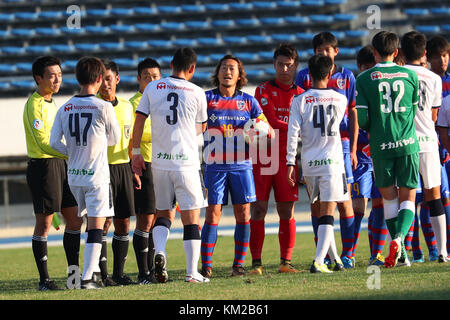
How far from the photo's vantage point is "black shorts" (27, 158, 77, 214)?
6441 millimetres

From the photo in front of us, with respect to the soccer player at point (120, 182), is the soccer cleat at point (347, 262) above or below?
below

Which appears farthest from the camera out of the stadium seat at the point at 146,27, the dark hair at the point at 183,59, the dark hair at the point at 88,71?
the stadium seat at the point at 146,27

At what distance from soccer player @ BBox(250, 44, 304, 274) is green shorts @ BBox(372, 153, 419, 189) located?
1.06 meters

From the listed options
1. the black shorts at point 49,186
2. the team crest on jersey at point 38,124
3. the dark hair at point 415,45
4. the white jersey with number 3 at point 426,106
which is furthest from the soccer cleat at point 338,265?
the team crest on jersey at point 38,124

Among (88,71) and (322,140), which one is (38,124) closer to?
(88,71)

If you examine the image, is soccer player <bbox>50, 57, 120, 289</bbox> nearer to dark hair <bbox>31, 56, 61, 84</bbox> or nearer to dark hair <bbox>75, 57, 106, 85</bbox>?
dark hair <bbox>75, 57, 106, 85</bbox>

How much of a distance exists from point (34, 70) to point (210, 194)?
198 centimetres

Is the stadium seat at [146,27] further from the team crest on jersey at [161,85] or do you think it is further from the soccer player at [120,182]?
the team crest on jersey at [161,85]

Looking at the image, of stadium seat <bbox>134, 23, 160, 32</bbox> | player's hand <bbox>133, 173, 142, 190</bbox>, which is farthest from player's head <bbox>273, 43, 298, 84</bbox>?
stadium seat <bbox>134, 23, 160, 32</bbox>

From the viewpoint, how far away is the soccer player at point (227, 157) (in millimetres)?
6914

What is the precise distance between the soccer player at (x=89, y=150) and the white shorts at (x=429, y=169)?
2.74 metres
